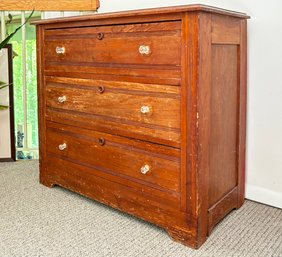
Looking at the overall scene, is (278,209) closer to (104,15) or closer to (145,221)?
(145,221)

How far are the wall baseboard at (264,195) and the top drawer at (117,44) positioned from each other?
0.82 m

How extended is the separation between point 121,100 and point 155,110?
19 cm

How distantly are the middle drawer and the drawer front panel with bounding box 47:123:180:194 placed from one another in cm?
4

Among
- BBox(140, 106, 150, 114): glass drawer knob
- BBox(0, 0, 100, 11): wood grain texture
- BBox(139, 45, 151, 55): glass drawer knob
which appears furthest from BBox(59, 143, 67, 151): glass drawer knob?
BBox(0, 0, 100, 11): wood grain texture

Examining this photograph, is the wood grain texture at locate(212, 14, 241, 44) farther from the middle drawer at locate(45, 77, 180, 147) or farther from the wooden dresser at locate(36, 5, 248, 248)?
the middle drawer at locate(45, 77, 180, 147)

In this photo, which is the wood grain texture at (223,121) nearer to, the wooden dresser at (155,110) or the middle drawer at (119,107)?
the wooden dresser at (155,110)

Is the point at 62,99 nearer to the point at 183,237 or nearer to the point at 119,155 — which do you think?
the point at 119,155

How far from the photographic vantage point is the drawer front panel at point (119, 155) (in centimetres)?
149

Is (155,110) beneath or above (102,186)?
above

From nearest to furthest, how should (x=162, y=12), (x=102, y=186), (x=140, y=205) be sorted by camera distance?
(x=162, y=12) < (x=140, y=205) < (x=102, y=186)

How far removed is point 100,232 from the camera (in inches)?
61.3

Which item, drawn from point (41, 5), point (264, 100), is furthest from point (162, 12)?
point (41, 5)

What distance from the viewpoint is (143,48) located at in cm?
149

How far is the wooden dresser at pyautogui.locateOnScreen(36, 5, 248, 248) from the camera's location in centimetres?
140
